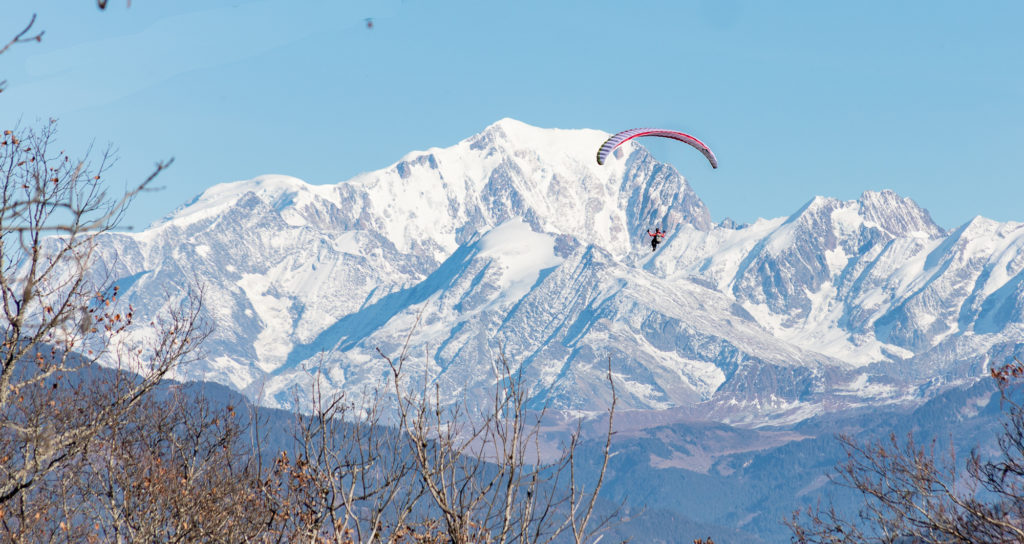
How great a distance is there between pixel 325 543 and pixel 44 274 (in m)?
7.19

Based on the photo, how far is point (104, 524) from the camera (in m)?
29.9

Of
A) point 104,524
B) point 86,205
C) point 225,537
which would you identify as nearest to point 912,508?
point 225,537

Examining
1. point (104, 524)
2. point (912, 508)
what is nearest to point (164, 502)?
point (104, 524)

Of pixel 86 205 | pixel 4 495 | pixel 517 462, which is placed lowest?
pixel 4 495

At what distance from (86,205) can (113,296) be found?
2376 millimetres

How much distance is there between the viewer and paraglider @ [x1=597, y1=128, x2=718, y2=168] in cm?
5512

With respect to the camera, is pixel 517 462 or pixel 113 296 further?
pixel 113 296

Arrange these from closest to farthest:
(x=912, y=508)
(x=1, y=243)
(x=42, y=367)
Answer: (x=1, y=243) < (x=42, y=367) < (x=912, y=508)

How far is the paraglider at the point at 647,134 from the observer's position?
55.1 m

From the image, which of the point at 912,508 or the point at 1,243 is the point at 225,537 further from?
the point at 912,508

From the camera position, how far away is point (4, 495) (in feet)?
55.6

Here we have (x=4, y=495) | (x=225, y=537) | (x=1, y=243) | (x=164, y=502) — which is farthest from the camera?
(x=164, y=502)

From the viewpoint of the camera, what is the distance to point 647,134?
5838cm

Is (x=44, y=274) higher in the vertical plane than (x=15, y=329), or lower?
higher
